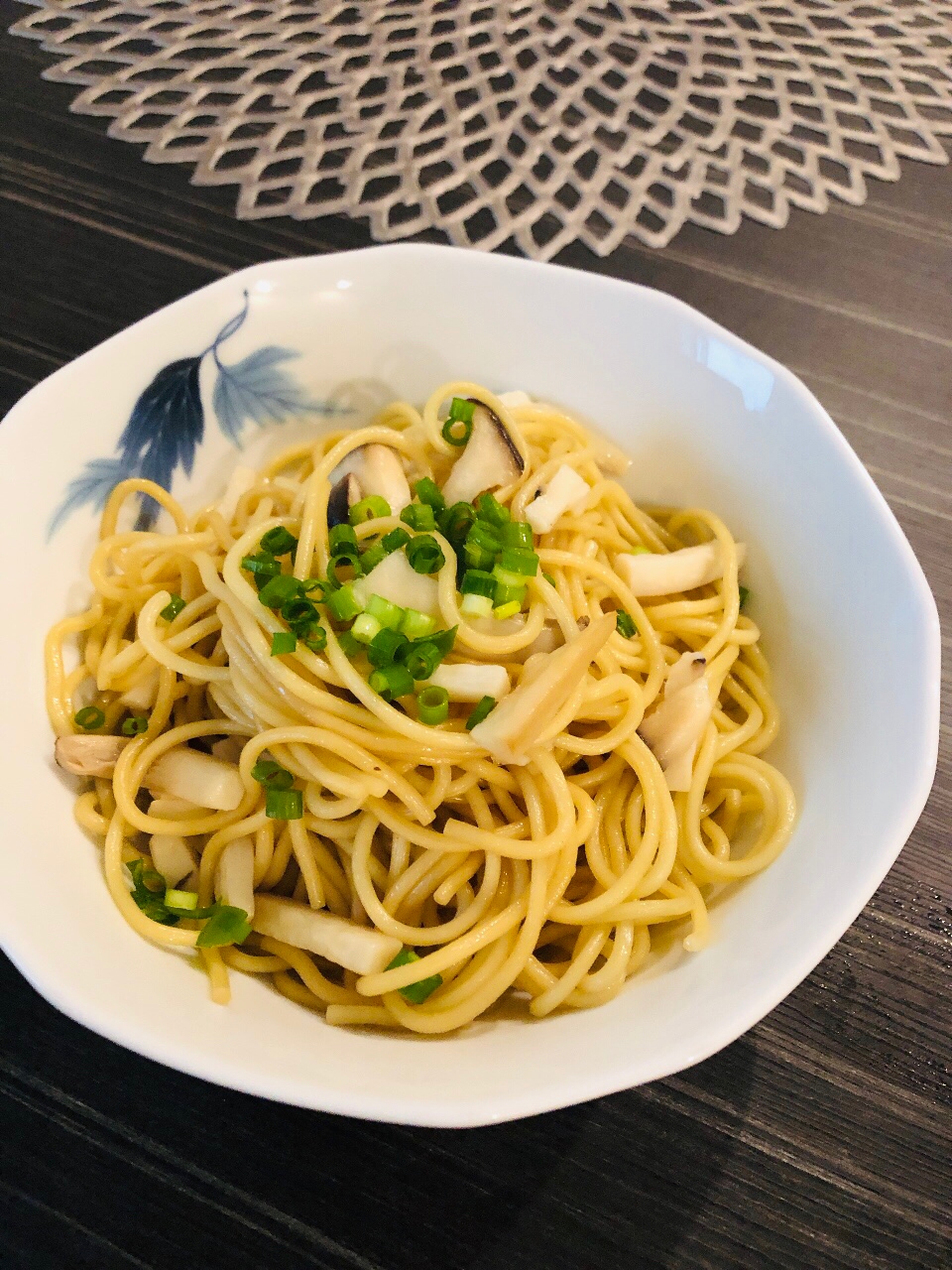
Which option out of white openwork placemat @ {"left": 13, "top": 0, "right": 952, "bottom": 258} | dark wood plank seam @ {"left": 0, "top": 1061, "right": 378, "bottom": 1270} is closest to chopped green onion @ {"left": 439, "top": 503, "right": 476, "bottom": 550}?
dark wood plank seam @ {"left": 0, "top": 1061, "right": 378, "bottom": 1270}

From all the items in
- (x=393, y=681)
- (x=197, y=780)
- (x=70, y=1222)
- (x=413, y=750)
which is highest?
(x=393, y=681)

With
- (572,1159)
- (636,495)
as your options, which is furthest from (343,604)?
(572,1159)

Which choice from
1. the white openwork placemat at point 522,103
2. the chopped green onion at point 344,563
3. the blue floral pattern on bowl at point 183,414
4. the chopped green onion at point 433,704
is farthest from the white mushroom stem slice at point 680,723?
the white openwork placemat at point 522,103

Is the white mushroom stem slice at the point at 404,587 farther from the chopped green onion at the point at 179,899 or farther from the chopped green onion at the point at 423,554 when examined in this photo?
the chopped green onion at the point at 179,899

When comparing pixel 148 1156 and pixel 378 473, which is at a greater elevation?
pixel 378 473

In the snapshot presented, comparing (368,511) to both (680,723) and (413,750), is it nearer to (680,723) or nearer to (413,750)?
(413,750)

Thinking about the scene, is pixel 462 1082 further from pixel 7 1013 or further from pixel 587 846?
pixel 7 1013

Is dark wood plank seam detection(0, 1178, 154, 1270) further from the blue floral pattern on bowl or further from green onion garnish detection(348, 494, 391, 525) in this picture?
green onion garnish detection(348, 494, 391, 525)
